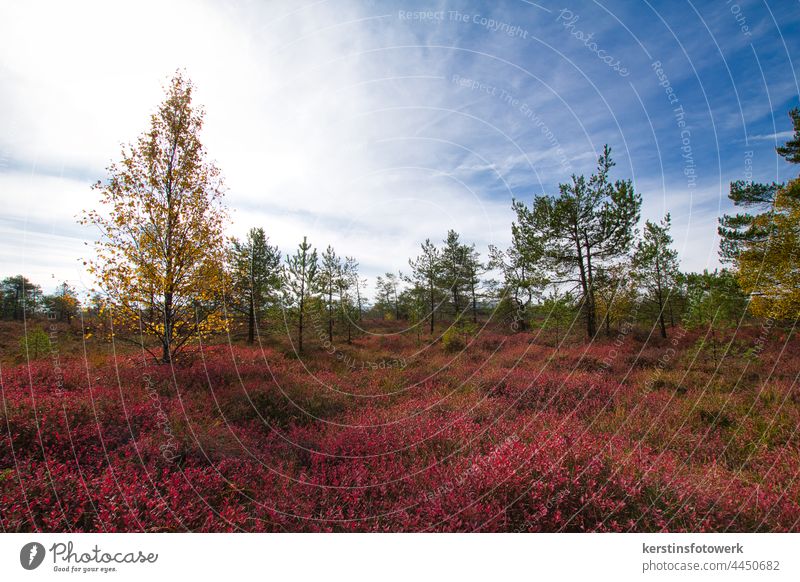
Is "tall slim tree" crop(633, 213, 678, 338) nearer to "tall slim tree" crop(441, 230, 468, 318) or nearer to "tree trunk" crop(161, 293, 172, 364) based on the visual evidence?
"tall slim tree" crop(441, 230, 468, 318)

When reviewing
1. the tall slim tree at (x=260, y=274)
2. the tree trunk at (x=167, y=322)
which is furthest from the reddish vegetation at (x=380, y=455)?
the tall slim tree at (x=260, y=274)

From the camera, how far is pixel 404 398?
28.4ft

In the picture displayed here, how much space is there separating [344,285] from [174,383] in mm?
20342

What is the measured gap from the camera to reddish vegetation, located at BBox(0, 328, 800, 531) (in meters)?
3.10

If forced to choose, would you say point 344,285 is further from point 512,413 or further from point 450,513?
point 450,513

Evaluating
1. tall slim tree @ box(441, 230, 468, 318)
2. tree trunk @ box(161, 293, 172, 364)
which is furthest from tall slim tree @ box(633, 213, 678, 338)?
tree trunk @ box(161, 293, 172, 364)

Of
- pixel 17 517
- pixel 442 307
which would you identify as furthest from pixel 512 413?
pixel 442 307
